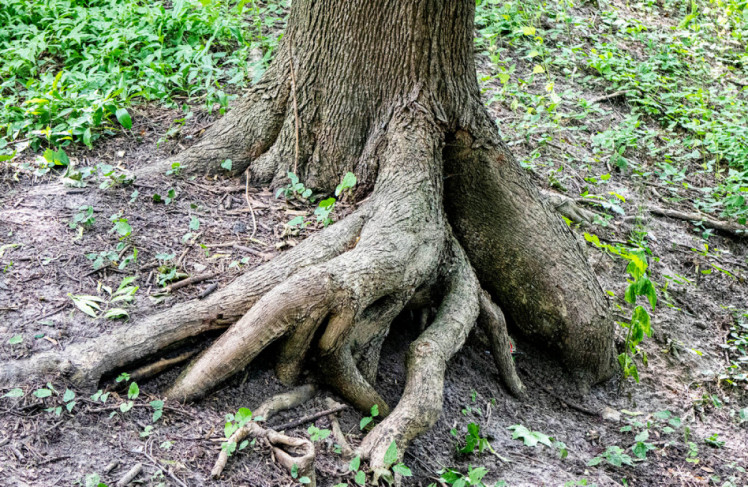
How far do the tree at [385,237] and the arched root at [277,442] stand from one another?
0.20 meters

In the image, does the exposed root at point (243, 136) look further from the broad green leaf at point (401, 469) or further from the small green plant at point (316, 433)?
the broad green leaf at point (401, 469)

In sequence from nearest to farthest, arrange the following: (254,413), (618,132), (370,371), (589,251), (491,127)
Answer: (254,413) < (370,371) < (491,127) < (589,251) < (618,132)

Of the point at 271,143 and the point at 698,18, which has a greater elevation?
the point at 698,18

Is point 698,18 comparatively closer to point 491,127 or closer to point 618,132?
point 618,132

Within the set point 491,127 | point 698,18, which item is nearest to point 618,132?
point 491,127

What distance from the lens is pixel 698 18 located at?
8383 millimetres

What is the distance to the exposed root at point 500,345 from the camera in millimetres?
4012

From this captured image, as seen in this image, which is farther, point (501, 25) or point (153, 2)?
point (501, 25)

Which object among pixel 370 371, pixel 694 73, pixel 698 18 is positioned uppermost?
pixel 698 18

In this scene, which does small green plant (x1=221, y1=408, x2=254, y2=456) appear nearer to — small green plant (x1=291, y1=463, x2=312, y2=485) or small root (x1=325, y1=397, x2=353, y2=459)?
small green plant (x1=291, y1=463, x2=312, y2=485)

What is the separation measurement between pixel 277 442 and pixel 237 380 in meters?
0.47

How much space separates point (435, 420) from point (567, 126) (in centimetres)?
412

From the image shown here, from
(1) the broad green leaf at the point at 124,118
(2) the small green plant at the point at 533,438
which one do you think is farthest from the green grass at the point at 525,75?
(2) the small green plant at the point at 533,438

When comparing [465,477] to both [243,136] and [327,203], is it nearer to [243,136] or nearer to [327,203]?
[327,203]
